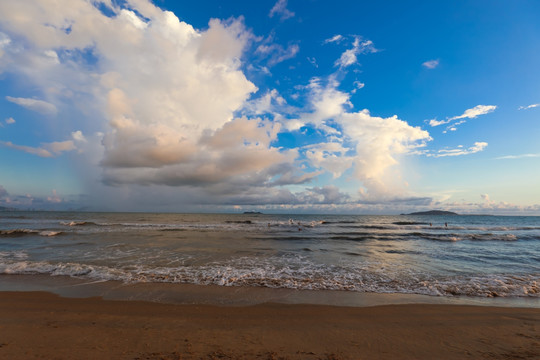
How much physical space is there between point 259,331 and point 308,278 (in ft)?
18.2

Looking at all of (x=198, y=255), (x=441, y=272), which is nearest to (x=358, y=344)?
(x=441, y=272)

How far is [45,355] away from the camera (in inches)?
174

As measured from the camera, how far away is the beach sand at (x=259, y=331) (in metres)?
4.63

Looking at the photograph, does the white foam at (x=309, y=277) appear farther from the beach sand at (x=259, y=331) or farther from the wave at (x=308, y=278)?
the beach sand at (x=259, y=331)

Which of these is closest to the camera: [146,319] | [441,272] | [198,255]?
[146,319]

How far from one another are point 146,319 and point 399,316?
7061 mm

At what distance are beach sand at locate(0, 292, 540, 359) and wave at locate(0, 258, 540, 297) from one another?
6.60 ft

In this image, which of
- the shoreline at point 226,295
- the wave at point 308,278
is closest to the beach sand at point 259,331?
the shoreline at point 226,295

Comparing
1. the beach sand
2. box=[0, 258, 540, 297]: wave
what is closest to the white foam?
box=[0, 258, 540, 297]: wave

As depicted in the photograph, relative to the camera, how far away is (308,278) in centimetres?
1058

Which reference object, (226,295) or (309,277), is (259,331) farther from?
(309,277)

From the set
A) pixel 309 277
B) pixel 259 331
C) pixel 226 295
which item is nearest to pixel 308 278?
pixel 309 277

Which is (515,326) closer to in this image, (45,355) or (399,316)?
(399,316)

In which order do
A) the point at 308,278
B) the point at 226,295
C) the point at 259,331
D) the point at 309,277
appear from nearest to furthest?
the point at 259,331 < the point at 226,295 < the point at 308,278 < the point at 309,277
